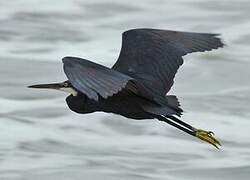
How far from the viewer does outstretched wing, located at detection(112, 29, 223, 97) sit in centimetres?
793

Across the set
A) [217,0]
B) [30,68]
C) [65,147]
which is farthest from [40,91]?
[217,0]

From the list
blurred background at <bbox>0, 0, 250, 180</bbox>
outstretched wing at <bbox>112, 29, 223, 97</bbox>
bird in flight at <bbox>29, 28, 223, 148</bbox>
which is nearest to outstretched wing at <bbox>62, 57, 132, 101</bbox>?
bird in flight at <bbox>29, 28, 223, 148</bbox>

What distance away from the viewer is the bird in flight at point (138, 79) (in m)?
7.01

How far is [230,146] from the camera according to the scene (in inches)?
400

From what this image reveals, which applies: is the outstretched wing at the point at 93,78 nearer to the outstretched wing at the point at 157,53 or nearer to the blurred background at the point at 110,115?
the outstretched wing at the point at 157,53

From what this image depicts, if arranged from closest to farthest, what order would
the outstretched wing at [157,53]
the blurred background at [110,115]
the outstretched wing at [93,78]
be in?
the outstretched wing at [93,78], the outstretched wing at [157,53], the blurred background at [110,115]

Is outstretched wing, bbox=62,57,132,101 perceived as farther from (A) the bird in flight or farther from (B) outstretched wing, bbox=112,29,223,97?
(B) outstretched wing, bbox=112,29,223,97

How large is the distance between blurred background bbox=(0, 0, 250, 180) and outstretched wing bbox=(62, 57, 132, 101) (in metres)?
2.16

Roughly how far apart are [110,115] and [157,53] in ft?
9.22

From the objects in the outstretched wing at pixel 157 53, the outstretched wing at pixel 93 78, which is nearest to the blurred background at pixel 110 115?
the outstretched wing at pixel 157 53

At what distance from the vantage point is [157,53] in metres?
8.22

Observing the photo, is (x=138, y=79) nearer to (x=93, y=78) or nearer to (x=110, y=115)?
(x=93, y=78)

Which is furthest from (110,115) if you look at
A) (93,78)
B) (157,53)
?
(93,78)

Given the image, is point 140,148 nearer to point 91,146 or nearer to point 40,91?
point 91,146
